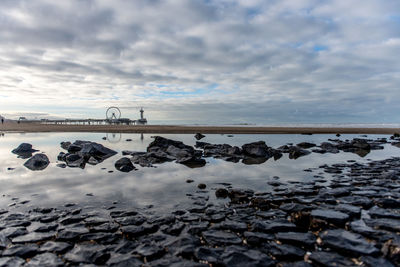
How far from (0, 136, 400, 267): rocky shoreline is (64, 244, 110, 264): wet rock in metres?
0.02

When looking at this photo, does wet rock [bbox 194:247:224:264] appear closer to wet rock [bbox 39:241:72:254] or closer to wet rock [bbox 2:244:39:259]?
wet rock [bbox 39:241:72:254]

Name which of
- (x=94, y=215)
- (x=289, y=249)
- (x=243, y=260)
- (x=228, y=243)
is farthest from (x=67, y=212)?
(x=289, y=249)

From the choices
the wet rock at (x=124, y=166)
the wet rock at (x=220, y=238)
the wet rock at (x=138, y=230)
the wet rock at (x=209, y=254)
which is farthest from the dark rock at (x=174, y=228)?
the wet rock at (x=124, y=166)

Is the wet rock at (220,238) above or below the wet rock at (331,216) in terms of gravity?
below

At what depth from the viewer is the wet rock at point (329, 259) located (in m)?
4.28

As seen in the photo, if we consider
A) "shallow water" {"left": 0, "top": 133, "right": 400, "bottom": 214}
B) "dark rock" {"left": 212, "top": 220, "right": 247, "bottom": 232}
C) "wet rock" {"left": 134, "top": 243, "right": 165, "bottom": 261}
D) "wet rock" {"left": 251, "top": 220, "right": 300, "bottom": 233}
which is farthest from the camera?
"shallow water" {"left": 0, "top": 133, "right": 400, "bottom": 214}

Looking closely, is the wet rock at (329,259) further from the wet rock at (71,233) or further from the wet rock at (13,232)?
the wet rock at (13,232)

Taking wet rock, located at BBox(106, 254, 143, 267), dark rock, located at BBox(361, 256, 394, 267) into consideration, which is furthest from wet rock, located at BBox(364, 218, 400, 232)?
wet rock, located at BBox(106, 254, 143, 267)

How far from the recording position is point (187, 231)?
18.7ft

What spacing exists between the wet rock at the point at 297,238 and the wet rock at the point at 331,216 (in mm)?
930

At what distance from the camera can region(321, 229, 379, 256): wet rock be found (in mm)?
4645

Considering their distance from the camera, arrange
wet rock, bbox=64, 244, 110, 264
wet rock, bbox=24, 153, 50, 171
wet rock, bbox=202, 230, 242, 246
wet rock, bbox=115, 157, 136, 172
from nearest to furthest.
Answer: wet rock, bbox=64, 244, 110, 264 < wet rock, bbox=202, 230, 242, 246 < wet rock, bbox=115, 157, 136, 172 < wet rock, bbox=24, 153, 50, 171

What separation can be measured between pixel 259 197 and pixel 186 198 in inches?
90.5

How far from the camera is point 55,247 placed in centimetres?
494
